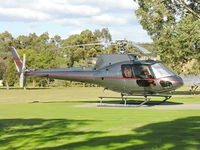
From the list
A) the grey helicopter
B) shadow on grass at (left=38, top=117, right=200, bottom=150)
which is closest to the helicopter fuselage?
the grey helicopter

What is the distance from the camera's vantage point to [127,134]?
10.0 metres

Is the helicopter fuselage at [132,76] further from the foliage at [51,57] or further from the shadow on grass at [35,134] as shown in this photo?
the foliage at [51,57]

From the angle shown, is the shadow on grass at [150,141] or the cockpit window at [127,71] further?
the cockpit window at [127,71]

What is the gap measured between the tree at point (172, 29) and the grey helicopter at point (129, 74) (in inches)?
506

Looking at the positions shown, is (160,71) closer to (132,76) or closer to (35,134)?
(132,76)

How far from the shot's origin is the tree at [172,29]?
1385 inches

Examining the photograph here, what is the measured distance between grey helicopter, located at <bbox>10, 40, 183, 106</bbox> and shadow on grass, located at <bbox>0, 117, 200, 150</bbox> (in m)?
9.46

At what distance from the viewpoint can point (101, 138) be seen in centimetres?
945

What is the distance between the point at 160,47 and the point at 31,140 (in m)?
29.3

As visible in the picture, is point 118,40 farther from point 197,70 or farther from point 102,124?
point 197,70

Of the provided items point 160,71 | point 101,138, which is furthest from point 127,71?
point 101,138

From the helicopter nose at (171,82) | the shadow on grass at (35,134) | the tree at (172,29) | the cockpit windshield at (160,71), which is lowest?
the shadow on grass at (35,134)

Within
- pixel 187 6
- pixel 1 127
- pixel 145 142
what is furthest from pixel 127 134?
pixel 187 6

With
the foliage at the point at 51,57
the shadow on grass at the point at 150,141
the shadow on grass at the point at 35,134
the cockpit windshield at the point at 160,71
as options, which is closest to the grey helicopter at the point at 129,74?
the cockpit windshield at the point at 160,71
